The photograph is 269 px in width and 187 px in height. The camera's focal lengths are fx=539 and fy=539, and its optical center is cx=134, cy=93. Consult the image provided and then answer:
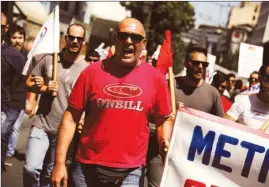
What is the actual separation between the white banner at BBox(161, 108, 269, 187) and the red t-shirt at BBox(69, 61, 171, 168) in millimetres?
251

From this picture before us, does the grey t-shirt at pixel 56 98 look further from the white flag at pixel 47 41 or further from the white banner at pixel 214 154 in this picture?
the white banner at pixel 214 154

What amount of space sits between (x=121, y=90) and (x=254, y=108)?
4.58ft

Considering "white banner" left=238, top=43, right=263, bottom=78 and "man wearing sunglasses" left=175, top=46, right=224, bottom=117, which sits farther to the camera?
"white banner" left=238, top=43, right=263, bottom=78

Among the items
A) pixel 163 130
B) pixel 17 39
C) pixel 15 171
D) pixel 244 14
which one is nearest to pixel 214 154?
pixel 163 130

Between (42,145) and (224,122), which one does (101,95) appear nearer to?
(224,122)

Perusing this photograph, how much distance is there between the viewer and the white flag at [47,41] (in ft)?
17.4

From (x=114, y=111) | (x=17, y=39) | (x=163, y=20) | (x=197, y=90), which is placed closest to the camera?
(x=114, y=111)

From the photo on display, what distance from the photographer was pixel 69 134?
3521 mm

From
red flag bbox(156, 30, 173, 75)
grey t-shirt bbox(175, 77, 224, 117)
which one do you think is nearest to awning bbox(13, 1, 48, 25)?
red flag bbox(156, 30, 173, 75)

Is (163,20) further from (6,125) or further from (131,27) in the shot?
(131,27)

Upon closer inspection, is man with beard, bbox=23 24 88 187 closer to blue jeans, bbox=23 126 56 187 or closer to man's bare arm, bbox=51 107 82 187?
Answer: blue jeans, bbox=23 126 56 187

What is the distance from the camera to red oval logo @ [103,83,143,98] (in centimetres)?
342

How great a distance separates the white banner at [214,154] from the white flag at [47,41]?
1.96m

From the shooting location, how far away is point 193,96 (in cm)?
502
